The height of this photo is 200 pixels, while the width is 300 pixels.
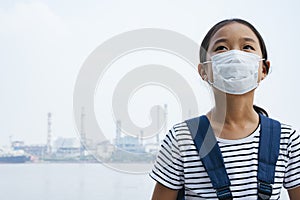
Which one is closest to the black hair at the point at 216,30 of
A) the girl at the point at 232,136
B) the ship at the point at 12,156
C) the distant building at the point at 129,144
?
the girl at the point at 232,136

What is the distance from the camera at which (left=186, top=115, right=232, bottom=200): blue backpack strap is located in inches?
26.9

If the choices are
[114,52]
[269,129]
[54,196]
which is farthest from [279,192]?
[54,196]

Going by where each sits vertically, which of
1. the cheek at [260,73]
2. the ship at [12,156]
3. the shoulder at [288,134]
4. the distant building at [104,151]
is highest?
the cheek at [260,73]

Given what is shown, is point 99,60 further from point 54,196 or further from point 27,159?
point 27,159

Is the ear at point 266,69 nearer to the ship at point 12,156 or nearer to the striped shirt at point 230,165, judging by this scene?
the striped shirt at point 230,165

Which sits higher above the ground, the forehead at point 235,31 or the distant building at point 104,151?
the forehead at point 235,31

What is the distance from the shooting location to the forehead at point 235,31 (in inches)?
29.2

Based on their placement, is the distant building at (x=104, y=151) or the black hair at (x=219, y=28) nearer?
the black hair at (x=219, y=28)

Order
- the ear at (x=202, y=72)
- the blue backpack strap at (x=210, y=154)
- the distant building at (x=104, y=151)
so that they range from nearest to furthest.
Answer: the blue backpack strap at (x=210, y=154) → the ear at (x=202, y=72) → the distant building at (x=104, y=151)

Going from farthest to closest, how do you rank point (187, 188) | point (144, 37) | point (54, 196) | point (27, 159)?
point (27, 159)
point (54, 196)
point (144, 37)
point (187, 188)

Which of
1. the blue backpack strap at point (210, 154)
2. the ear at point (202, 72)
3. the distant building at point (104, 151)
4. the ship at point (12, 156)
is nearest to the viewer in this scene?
the blue backpack strap at point (210, 154)

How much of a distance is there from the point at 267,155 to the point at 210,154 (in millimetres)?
85

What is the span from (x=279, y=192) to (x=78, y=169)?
258 inches

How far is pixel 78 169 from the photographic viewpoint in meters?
7.07
